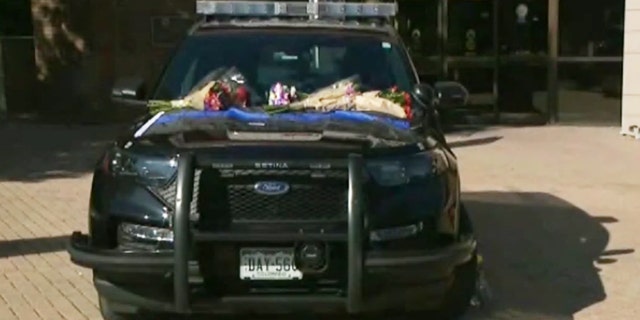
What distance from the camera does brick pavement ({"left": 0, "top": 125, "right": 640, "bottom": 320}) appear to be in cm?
698

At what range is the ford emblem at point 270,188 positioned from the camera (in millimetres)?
5484

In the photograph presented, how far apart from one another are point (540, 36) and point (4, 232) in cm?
1017

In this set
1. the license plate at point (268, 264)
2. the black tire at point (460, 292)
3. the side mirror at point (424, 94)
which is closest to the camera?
the license plate at point (268, 264)

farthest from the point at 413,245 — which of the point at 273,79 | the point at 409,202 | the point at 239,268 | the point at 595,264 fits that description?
the point at 595,264

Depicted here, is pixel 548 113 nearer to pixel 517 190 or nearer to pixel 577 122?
pixel 577 122

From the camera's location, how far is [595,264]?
315 inches

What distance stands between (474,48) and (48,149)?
21.6ft

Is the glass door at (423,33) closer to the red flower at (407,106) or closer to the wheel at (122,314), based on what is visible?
the red flower at (407,106)

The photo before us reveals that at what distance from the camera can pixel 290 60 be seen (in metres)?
7.33

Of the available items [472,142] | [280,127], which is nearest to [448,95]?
[280,127]

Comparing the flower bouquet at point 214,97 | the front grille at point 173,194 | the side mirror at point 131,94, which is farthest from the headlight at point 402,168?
the side mirror at point 131,94

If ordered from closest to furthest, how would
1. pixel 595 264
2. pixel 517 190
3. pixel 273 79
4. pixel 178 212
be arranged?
pixel 178 212 < pixel 273 79 < pixel 595 264 < pixel 517 190

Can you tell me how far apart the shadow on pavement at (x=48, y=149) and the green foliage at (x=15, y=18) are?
2.64m

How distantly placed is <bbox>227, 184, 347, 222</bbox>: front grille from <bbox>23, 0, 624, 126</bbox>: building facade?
465 inches
